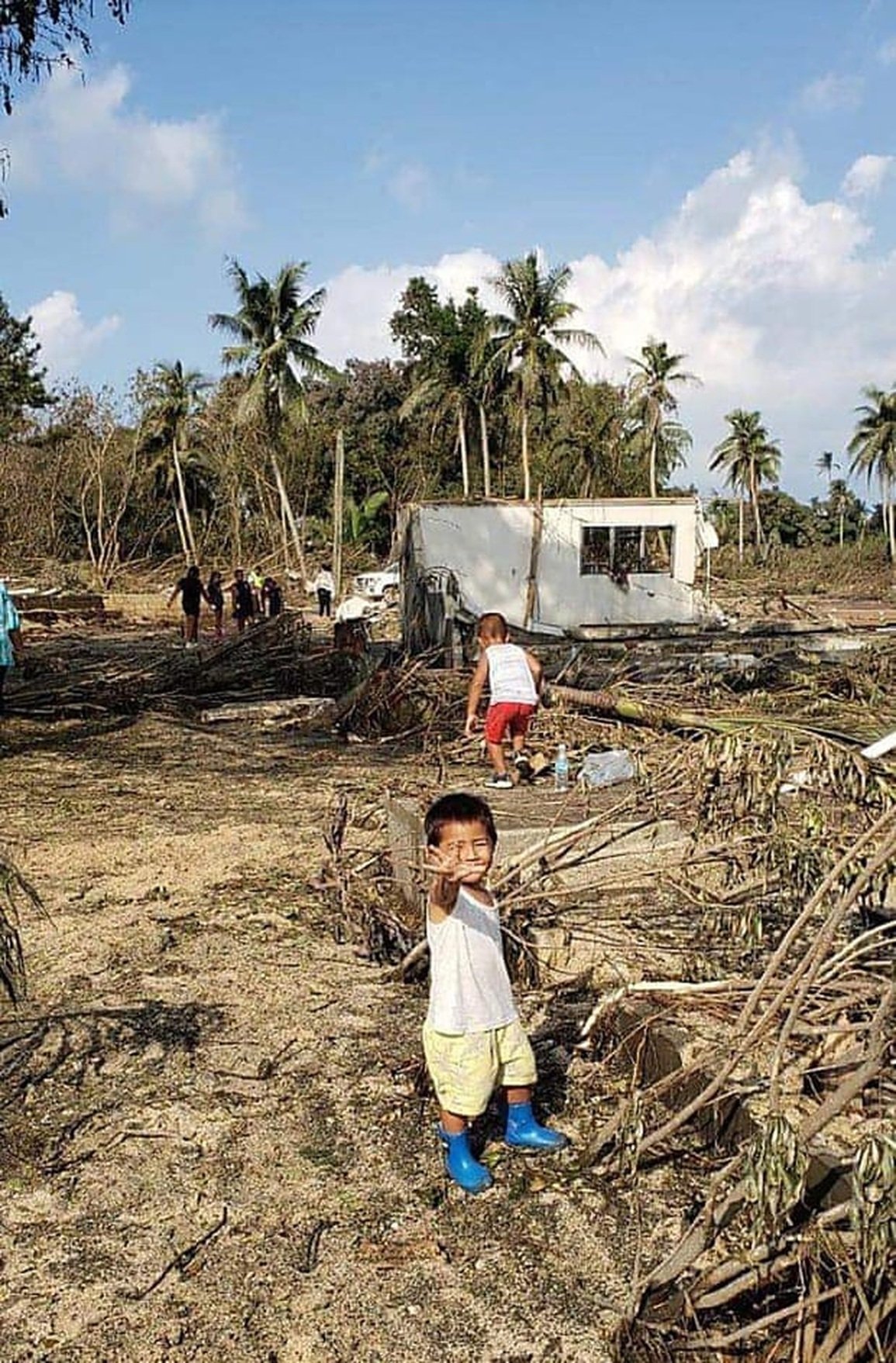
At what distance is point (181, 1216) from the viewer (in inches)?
142

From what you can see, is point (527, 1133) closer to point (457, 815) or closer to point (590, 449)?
point (457, 815)

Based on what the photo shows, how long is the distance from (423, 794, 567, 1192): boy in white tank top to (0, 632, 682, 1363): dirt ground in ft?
0.33

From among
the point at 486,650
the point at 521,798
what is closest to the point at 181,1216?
the point at 521,798

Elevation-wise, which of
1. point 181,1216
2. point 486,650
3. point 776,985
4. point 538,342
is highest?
point 538,342

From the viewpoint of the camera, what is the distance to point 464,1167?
3.75m

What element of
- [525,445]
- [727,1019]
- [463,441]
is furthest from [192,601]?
[463,441]

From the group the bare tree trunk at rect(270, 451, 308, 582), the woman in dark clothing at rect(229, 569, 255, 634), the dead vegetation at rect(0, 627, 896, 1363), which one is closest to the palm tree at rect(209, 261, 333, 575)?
the bare tree trunk at rect(270, 451, 308, 582)

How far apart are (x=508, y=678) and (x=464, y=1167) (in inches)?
226

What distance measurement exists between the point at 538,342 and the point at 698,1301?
1719 inches

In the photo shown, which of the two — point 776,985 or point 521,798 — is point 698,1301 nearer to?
point 776,985

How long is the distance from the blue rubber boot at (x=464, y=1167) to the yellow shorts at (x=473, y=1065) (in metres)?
0.08

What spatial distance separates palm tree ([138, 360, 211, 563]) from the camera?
44219mm

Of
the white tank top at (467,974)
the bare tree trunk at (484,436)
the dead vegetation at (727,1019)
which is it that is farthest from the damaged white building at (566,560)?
the bare tree trunk at (484,436)

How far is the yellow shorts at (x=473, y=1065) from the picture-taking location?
12.5 feet
